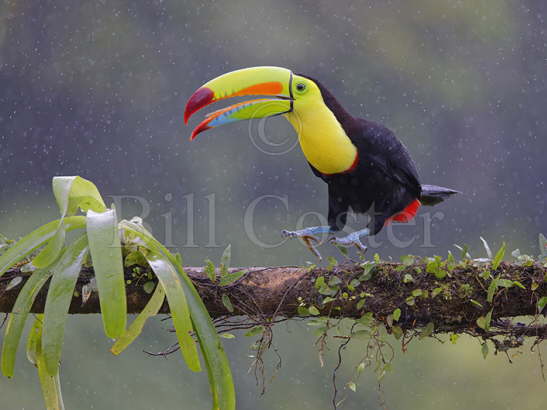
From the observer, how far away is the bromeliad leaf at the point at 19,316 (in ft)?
5.57

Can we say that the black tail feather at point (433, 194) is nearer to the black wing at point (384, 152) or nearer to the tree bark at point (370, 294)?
the black wing at point (384, 152)

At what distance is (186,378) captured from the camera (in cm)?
548

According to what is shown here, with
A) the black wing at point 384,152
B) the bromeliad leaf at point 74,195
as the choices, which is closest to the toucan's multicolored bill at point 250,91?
the black wing at point 384,152

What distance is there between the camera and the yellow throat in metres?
2.46

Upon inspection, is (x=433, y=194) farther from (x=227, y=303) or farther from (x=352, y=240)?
(x=227, y=303)

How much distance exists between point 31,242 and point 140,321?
1.04 feet

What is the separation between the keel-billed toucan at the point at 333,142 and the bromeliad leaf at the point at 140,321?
641 millimetres

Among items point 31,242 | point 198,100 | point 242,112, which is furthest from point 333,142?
point 31,242

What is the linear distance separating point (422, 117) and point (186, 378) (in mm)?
2872

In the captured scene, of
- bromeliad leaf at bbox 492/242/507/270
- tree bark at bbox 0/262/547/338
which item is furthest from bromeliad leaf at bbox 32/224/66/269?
bromeliad leaf at bbox 492/242/507/270

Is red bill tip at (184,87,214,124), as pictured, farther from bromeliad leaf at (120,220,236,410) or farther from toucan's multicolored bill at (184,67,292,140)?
bromeliad leaf at (120,220,236,410)

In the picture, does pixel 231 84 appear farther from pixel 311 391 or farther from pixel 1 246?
pixel 311 391

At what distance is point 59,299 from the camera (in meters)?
1.65

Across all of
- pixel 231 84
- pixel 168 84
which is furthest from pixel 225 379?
pixel 168 84
